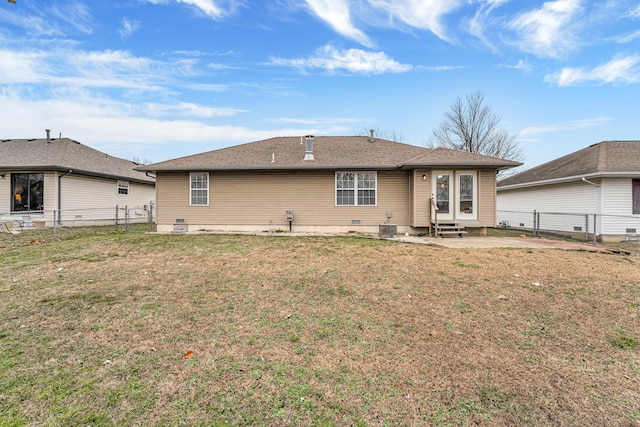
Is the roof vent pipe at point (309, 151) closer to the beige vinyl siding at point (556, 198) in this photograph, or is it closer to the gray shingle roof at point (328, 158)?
the gray shingle roof at point (328, 158)

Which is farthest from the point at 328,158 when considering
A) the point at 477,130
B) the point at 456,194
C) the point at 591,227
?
the point at 477,130

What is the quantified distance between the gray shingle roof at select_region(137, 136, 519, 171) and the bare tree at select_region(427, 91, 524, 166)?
17.4 metres

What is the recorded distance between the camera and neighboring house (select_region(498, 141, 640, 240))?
11242 millimetres

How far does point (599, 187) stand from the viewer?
11.4 m

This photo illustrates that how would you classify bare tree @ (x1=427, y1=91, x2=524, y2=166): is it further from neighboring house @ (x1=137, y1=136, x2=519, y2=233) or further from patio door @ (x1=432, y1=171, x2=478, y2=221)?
patio door @ (x1=432, y1=171, x2=478, y2=221)

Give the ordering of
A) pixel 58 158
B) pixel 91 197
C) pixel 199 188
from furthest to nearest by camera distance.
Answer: pixel 91 197
pixel 58 158
pixel 199 188

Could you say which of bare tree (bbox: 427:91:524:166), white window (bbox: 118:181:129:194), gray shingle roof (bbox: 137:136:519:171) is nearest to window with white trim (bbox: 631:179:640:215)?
gray shingle roof (bbox: 137:136:519:171)

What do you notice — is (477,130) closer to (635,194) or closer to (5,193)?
(635,194)

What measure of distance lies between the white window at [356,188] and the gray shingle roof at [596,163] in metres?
8.19

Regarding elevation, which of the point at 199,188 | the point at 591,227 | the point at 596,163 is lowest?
the point at 591,227

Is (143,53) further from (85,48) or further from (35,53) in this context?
(35,53)

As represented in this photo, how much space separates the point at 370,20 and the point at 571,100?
557 inches

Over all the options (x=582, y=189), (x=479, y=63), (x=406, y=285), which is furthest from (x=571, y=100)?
(x=406, y=285)

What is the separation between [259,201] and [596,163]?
13.5 meters
